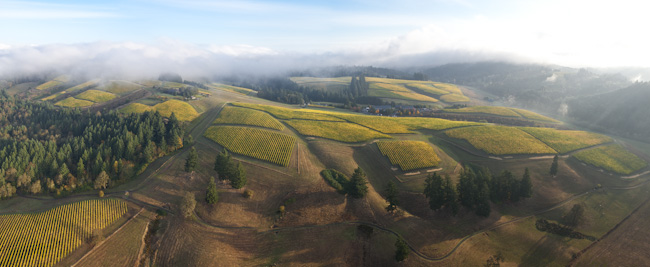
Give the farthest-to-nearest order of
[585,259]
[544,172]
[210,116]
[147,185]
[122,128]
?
[210,116] < [122,128] < [544,172] < [147,185] < [585,259]

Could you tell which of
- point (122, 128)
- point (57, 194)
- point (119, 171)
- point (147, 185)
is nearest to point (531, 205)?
point (147, 185)

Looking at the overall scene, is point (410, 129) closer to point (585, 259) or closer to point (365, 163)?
point (365, 163)

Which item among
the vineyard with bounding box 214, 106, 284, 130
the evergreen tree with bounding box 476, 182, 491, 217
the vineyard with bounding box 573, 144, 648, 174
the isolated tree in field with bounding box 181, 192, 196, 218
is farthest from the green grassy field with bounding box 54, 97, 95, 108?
the vineyard with bounding box 573, 144, 648, 174

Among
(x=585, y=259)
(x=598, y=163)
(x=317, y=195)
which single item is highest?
(x=598, y=163)

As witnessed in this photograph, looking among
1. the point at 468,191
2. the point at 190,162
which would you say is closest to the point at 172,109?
the point at 190,162

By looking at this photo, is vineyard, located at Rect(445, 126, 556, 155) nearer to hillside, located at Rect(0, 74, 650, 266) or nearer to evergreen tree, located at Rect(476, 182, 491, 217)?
hillside, located at Rect(0, 74, 650, 266)

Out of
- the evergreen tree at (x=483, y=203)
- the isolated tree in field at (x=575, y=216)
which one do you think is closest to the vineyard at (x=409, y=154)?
the evergreen tree at (x=483, y=203)
